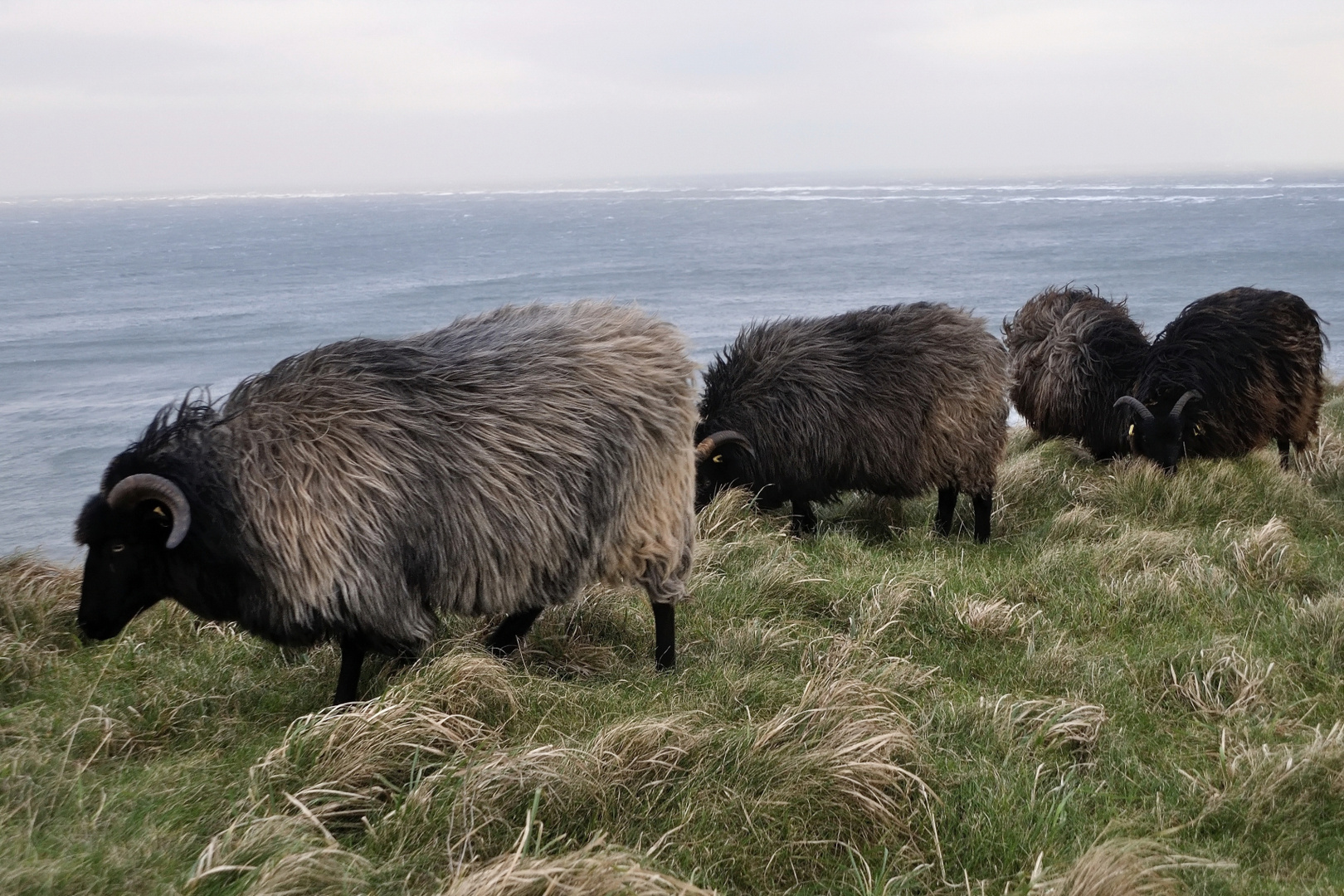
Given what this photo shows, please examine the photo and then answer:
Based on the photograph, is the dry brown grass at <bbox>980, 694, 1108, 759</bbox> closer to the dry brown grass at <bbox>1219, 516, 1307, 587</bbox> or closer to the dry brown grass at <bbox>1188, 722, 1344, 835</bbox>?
the dry brown grass at <bbox>1188, 722, 1344, 835</bbox>

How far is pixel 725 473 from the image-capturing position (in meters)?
8.45

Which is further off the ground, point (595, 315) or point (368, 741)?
point (595, 315)

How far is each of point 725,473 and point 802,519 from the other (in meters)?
0.74

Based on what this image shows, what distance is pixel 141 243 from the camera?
3632 inches

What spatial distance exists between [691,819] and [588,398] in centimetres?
213

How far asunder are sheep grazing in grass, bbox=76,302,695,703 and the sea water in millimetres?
2916

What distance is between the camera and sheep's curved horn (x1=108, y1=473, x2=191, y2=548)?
427 cm

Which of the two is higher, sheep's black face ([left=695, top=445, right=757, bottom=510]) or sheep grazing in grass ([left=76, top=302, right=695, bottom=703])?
sheep grazing in grass ([left=76, top=302, right=695, bottom=703])

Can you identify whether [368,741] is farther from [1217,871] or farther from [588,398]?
[1217,871]

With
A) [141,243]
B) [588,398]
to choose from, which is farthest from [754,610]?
[141,243]

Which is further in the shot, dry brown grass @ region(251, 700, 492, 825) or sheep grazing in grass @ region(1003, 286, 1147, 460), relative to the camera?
sheep grazing in grass @ region(1003, 286, 1147, 460)

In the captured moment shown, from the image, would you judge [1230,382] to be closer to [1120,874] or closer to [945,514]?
[945,514]

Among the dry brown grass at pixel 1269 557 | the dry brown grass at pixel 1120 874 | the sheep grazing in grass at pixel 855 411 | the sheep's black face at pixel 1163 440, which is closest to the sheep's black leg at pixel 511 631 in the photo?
the sheep grazing in grass at pixel 855 411

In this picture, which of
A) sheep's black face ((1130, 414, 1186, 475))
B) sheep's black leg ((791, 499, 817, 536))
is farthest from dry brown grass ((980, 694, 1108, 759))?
sheep's black face ((1130, 414, 1186, 475))
